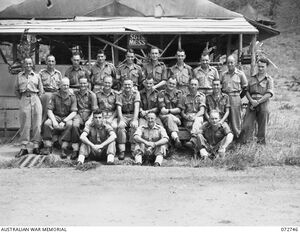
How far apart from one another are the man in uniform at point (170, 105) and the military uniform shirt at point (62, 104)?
1.65m

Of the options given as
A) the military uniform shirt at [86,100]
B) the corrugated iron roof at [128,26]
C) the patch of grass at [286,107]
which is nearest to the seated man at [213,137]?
the military uniform shirt at [86,100]

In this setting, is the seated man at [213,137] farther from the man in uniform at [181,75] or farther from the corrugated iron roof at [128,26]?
the corrugated iron roof at [128,26]

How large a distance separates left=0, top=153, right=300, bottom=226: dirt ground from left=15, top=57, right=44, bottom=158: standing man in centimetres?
119

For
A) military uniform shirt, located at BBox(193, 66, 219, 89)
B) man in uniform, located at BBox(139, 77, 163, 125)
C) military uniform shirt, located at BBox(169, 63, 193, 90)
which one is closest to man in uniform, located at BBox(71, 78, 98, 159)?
man in uniform, located at BBox(139, 77, 163, 125)

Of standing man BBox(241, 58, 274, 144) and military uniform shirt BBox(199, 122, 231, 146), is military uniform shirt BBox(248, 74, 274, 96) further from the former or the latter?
military uniform shirt BBox(199, 122, 231, 146)

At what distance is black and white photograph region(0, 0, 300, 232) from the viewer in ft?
20.2

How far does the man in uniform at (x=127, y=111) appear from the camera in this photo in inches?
368

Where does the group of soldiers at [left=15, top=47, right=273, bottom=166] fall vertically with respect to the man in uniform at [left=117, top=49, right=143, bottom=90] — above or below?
below

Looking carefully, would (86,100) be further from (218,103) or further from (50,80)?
(218,103)

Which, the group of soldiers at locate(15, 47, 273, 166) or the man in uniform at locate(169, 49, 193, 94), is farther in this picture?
the man in uniform at locate(169, 49, 193, 94)

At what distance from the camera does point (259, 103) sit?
393 inches

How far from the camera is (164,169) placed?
8.53m

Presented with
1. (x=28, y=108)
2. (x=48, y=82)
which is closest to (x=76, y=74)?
(x=48, y=82)

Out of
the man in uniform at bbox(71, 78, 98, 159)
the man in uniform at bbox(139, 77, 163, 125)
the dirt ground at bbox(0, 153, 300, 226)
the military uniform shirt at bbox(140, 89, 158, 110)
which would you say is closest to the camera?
the dirt ground at bbox(0, 153, 300, 226)
